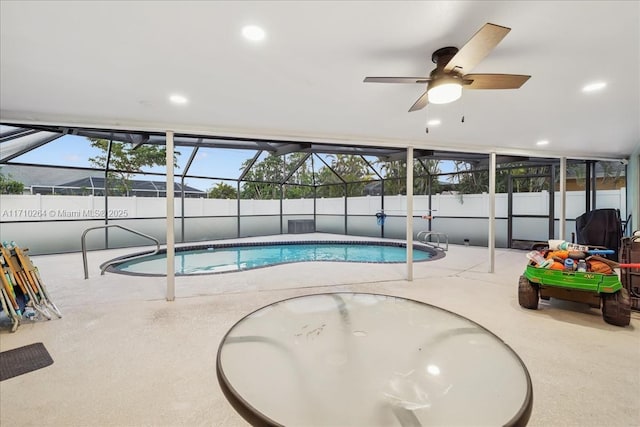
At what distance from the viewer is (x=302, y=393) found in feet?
3.51

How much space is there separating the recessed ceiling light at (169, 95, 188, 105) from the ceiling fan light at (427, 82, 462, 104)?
2.18m

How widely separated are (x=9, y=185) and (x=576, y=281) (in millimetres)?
9790

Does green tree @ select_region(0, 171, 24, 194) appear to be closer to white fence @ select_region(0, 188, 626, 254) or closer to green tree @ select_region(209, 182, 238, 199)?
white fence @ select_region(0, 188, 626, 254)

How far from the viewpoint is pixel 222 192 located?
361 inches

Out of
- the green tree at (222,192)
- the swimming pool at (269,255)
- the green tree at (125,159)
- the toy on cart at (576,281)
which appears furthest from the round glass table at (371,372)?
the green tree at (222,192)

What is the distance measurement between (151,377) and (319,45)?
2.45 meters

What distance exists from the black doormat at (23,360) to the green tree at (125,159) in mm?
5955

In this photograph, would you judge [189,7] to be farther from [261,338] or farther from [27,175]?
[27,175]

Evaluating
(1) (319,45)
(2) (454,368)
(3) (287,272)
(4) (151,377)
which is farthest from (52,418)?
(3) (287,272)

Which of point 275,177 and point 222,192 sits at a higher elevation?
point 275,177

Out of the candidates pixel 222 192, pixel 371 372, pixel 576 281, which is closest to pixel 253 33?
pixel 371 372

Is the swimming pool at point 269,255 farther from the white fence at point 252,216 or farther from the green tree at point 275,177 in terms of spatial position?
the green tree at point 275,177

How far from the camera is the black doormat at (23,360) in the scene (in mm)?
1938

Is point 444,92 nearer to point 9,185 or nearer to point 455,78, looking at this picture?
point 455,78
